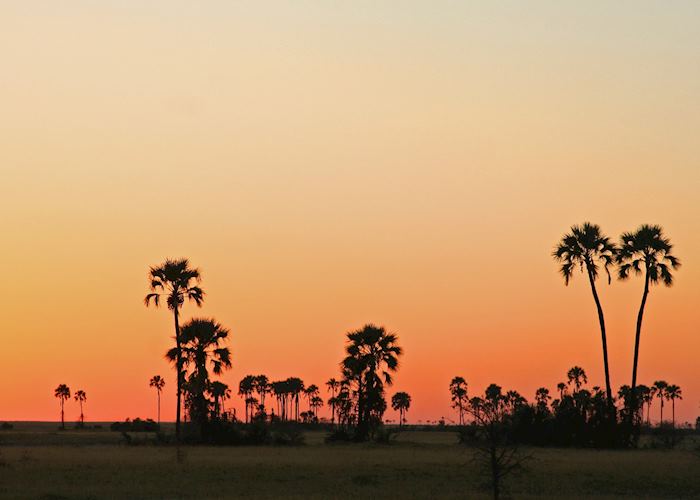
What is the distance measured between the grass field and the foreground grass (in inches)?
1.6

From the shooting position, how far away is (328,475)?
1806 inches

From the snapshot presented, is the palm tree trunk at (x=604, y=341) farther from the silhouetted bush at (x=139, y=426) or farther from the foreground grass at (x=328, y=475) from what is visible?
the silhouetted bush at (x=139, y=426)

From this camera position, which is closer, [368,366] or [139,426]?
[368,366]

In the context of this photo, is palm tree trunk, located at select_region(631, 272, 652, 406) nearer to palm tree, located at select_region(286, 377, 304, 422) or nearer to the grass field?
the grass field

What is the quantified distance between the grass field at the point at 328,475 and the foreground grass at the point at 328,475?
4 centimetres

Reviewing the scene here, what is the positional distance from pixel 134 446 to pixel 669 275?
36.1 meters

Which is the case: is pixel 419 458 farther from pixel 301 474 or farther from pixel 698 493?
pixel 698 493

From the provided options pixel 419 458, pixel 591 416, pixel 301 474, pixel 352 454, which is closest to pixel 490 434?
pixel 301 474

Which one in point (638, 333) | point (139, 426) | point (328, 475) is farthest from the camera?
point (139, 426)

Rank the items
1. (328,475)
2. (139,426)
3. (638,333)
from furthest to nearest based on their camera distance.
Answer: (139,426)
(638,333)
(328,475)

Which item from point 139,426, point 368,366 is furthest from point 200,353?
point 139,426

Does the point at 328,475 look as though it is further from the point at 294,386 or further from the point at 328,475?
the point at 294,386

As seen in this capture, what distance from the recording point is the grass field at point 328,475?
128 feet

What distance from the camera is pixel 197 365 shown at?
7131 centimetres
